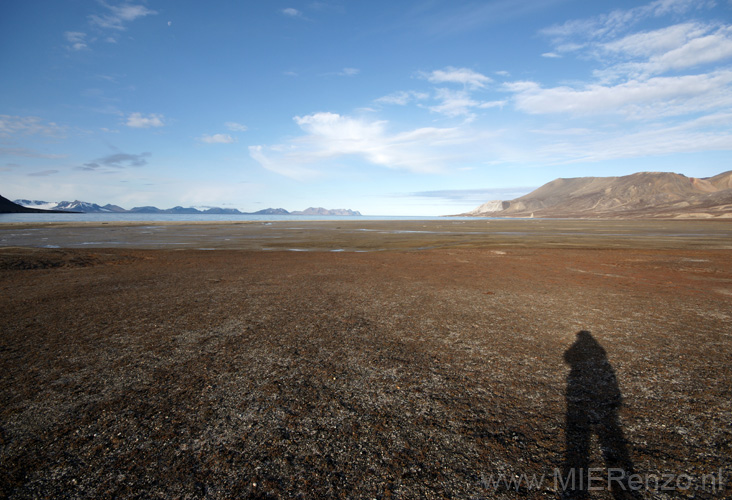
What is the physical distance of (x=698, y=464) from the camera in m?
3.32

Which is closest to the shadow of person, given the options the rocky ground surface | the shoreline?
the rocky ground surface

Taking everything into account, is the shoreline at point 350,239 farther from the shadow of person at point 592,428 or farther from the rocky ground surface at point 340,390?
the shadow of person at point 592,428

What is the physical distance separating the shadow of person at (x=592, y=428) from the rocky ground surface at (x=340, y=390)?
3.7 inches

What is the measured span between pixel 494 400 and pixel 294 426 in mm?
2735

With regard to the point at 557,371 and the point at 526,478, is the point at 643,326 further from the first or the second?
the point at 526,478

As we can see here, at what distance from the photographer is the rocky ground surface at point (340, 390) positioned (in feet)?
10.5

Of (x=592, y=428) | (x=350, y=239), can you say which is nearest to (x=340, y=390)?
(x=592, y=428)

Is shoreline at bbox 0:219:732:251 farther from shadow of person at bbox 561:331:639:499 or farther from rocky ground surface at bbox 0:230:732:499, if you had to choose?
shadow of person at bbox 561:331:639:499

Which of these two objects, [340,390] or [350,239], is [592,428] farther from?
[350,239]

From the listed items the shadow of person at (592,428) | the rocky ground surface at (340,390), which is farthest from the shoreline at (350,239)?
the shadow of person at (592,428)

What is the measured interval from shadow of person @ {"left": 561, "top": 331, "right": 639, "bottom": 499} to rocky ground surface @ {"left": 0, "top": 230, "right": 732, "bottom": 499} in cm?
9

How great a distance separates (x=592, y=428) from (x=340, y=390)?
3.22 m

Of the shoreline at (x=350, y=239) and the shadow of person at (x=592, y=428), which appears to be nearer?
the shadow of person at (x=592, y=428)

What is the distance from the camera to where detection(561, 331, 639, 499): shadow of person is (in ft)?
10.2
